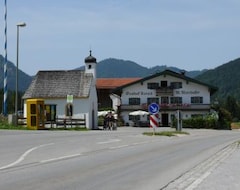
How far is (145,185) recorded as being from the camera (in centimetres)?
1164

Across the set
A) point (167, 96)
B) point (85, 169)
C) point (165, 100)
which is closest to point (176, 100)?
point (167, 96)

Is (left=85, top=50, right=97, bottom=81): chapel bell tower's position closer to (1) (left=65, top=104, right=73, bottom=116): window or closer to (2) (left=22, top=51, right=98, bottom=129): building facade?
(2) (left=22, top=51, right=98, bottom=129): building facade

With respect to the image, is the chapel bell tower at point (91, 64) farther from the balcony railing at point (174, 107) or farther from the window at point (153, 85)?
the window at point (153, 85)

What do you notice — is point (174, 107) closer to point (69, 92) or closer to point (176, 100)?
point (176, 100)

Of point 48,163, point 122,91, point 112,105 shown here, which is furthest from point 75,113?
point 48,163

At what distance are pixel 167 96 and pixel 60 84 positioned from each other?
27.0 metres

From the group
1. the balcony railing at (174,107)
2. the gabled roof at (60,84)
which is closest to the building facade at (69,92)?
the gabled roof at (60,84)

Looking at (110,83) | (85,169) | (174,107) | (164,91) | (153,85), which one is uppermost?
(110,83)

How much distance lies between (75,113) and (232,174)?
56032 mm

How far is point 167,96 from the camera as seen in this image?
9319cm

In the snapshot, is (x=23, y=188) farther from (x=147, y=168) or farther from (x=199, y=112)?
(x=199, y=112)

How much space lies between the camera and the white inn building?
3573 inches

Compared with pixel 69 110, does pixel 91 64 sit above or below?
above

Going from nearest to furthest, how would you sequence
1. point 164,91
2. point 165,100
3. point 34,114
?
point 34,114
point 164,91
point 165,100
